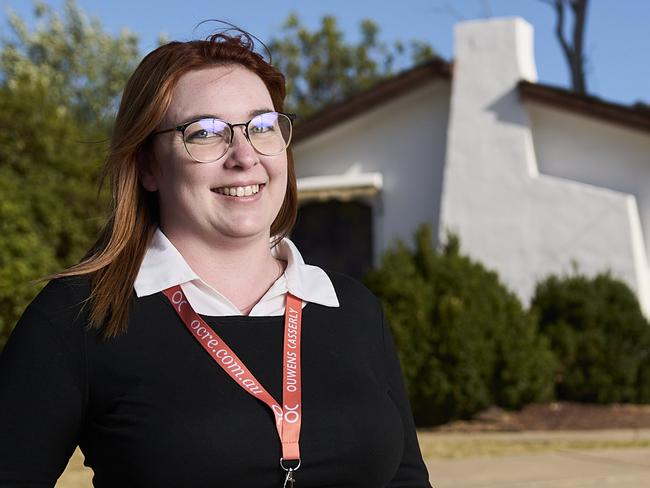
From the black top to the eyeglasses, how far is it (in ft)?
1.12

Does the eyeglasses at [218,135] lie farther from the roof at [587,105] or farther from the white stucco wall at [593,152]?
the white stucco wall at [593,152]

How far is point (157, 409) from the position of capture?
2.17m

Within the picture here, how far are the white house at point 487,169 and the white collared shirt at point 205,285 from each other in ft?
35.7

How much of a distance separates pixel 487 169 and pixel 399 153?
1.49 m

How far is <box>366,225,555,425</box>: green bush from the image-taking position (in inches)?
432

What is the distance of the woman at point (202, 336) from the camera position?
7.06ft

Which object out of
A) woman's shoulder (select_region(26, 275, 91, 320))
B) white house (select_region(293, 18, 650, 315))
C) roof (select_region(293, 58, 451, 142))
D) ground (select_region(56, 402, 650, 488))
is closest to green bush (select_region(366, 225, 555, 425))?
ground (select_region(56, 402, 650, 488))

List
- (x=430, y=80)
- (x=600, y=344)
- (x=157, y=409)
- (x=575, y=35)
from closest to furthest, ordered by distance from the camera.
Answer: (x=157, y=409), (x=600, y=344), (x=430, y=80), (x=575, y=35)

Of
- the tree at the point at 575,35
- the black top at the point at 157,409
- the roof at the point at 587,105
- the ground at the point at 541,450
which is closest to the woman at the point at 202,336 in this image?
the black top at the point at 157,409

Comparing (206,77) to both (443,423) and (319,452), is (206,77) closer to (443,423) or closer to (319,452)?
(319,452)

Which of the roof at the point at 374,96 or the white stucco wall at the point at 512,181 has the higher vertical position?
the roof at the point at 374,96

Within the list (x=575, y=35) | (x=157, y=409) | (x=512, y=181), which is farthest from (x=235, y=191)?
(x=575, y=35)

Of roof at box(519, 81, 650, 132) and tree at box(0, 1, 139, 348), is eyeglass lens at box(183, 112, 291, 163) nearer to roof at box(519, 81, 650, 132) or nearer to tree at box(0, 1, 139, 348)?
tree at box(0, 1, 139, 348)

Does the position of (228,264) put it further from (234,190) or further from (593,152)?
(593,152)
